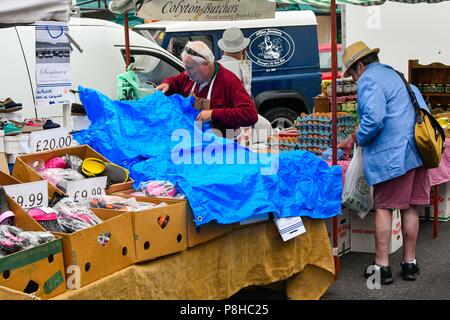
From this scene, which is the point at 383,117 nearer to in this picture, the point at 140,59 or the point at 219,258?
the point at 219,258

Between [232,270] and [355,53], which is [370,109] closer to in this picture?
[355,53]

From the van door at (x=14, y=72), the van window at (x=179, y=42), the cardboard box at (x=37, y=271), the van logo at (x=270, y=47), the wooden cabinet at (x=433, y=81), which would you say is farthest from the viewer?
the van logo at (x=270, y=47)

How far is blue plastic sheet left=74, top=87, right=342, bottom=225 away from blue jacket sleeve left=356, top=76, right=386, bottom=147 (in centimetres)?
44

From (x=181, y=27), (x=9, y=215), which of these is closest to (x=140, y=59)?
(x=181, y=27)

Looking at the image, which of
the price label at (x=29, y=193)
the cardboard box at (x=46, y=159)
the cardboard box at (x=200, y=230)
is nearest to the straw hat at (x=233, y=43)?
the cardboard box at (x=46, y=159)

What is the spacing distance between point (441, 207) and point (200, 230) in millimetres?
3845

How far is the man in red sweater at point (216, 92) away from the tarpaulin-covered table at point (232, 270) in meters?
0.93

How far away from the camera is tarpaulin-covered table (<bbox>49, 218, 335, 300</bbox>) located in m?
3.58

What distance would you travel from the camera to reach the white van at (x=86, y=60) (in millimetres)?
7258

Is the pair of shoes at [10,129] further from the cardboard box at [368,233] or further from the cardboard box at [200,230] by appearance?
the cardboard box at [368,233]

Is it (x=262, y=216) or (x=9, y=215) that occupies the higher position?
(x=9, y=215)

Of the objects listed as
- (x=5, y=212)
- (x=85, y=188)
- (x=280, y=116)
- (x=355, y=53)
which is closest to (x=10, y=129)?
(x=85, y=188)

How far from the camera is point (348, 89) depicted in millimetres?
6949

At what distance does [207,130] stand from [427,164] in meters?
1.55
